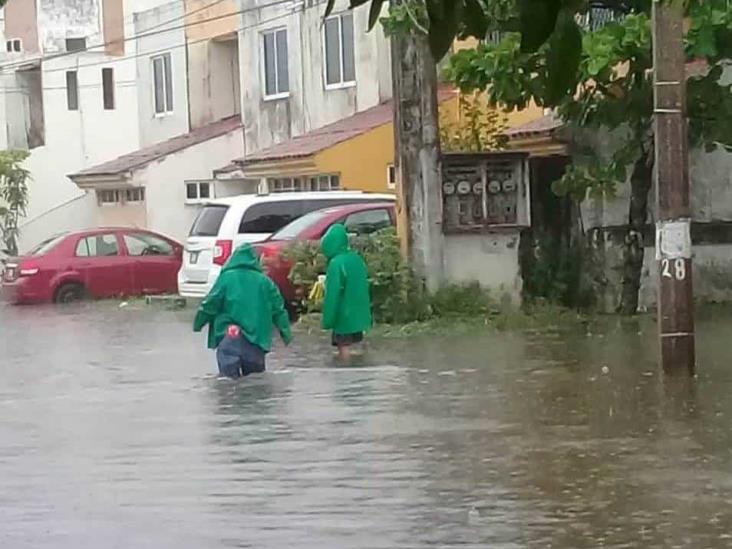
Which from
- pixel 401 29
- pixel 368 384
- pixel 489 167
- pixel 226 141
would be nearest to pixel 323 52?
pixel 226 141

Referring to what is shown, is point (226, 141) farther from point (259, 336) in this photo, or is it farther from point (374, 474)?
point (374, 474)

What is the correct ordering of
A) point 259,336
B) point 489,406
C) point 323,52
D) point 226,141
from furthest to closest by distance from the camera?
point 226,141, point 323,52, point 259,336, point 489,406

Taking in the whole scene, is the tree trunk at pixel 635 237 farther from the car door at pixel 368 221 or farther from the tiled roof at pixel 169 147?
the tiled roof at pixel 169 147

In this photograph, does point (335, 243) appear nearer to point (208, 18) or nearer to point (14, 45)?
point (208, 18)

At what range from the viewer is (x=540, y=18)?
375cm

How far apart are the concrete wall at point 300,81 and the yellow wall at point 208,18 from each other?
3.07 feet

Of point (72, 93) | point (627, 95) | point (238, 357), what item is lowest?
point (238, 357)

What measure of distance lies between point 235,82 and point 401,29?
22.4 m

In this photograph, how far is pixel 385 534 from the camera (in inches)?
332

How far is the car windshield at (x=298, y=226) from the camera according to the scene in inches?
892

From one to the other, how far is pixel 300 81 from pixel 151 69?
8.12m

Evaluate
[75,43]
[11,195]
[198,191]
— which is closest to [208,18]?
[198,191]

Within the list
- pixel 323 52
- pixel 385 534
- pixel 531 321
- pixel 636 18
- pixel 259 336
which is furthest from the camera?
pixel 323 52

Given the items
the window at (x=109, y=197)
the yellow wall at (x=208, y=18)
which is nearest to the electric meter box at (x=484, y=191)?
the yellow wall at (x=208, y=18)
